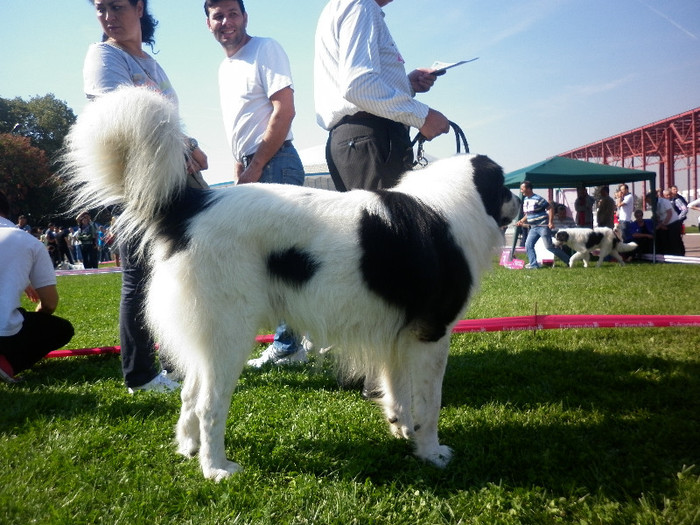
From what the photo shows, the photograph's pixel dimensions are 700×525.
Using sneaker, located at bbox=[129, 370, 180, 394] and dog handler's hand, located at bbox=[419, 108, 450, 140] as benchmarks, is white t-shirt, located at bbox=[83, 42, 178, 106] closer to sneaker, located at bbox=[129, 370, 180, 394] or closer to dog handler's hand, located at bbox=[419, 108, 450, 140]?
dog handler's hand, located at bbox=[419, 108, 450, 140]

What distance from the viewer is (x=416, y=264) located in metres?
2.17

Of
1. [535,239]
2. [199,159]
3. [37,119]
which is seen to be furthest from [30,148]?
[199,159]

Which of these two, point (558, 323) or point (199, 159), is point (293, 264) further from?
point (558, 323)

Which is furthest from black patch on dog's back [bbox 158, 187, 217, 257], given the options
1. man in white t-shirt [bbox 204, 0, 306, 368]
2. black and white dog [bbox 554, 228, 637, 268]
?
black and white dog [bbox 554, 228, 637, 268]

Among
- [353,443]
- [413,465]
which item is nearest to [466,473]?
[413,465]

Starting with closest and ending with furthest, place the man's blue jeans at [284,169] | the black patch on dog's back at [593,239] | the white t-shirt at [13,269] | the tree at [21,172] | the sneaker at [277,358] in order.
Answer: the man's blue jeans at [284,169], the white t-shirt at [13,269], the sneaker at [277,358], the black patch on dog's back at [593,239], the tree at [21,172]

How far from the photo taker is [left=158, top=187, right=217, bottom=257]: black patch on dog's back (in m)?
2.09

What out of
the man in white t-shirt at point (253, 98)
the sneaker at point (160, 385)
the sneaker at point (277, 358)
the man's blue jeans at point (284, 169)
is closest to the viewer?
the man in white t-shirt at point (253, 98)

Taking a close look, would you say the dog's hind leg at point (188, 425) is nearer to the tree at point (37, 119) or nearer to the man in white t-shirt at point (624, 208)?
the man in white t-shirt at point (624, 208)

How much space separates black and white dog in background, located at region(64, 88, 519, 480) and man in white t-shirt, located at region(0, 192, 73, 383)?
2.07 m

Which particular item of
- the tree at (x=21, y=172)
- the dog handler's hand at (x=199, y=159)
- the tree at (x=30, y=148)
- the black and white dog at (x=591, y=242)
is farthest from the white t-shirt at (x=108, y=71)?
the tree at (x=21, y=172)

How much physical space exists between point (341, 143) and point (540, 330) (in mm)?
3169

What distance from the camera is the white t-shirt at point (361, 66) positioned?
2742mm

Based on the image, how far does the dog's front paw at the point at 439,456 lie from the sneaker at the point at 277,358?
204 centimetres
